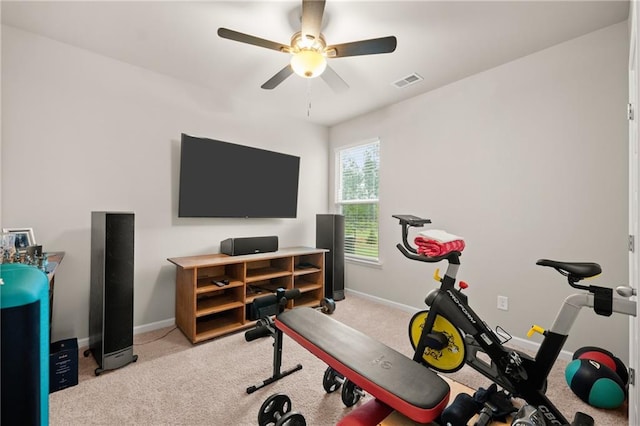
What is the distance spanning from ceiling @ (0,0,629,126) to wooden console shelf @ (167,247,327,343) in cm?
195

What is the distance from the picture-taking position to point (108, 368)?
2.08 meters

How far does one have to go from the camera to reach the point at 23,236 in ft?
6.96

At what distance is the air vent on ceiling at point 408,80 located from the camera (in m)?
2.90

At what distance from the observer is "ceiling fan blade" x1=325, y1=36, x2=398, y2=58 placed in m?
1.82

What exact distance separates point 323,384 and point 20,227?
105 inches

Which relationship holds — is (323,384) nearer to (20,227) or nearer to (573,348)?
(573,348)

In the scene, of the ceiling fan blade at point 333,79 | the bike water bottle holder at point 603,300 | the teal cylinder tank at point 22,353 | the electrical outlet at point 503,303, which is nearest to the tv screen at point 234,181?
the ceiling fan blade at point 333,79

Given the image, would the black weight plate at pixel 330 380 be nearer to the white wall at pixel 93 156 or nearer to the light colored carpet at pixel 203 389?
the light colored carpet at pixel 203 389

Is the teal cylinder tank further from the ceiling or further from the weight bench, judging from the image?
the ceiling

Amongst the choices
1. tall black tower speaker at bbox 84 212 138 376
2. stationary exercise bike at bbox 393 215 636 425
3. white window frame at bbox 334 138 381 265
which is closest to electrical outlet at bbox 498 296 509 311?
stationary exercise bike at bbox 393 215 636 425

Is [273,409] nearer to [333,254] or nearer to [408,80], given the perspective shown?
[333,254]


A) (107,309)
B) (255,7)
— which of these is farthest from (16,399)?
(255,7)

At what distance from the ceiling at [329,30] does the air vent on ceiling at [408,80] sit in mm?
80

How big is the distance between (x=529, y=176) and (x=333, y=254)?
2.33m
